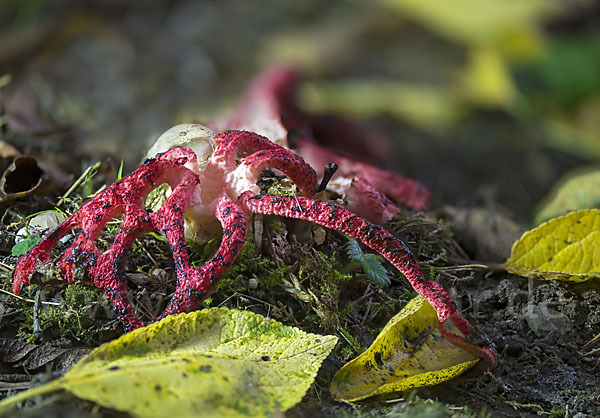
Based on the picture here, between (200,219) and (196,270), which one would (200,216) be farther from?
(196,270)

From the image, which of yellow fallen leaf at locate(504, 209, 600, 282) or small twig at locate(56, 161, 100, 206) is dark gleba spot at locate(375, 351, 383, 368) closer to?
yellow fallen leaf at locate(504, 209, 600, 282)

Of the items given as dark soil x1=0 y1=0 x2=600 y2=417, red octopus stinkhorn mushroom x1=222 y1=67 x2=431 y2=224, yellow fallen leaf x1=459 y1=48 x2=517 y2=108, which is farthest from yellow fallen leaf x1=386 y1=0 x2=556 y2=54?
red octopus stinkhorn mushroom x1=222 y1=67 x2=431 y2=224

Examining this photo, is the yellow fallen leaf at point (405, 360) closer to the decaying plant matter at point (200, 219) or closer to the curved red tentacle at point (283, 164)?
the decaying plant matter at point (200, 219)

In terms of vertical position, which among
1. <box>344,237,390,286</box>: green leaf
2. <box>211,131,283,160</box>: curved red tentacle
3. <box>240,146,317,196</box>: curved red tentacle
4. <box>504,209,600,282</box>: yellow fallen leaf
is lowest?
<box>504,209,600,282</box>: yellow fallen leaf

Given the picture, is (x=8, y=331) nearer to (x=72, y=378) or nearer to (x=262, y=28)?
(x=72, y=378)

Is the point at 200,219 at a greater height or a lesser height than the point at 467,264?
greater

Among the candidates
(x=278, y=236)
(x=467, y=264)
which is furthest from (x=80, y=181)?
(x=467, y=264)
